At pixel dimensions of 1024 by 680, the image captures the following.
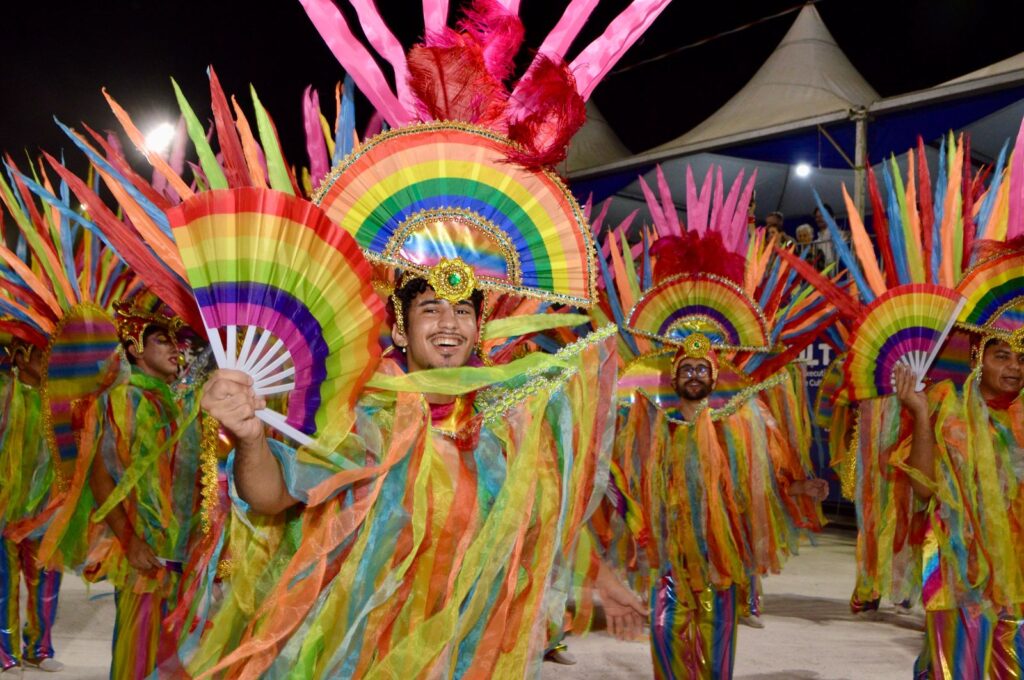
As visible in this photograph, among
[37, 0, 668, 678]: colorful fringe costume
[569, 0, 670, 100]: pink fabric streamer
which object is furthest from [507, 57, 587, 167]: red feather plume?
[569, 0, 670, 100]: pink fabric streamer

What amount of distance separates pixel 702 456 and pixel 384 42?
2.90 m

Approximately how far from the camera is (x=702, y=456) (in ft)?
16.4

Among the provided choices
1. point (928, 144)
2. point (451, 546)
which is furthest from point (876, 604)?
point (451, 546)

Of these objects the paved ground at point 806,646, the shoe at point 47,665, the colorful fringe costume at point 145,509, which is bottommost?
the shoe at point 47,665

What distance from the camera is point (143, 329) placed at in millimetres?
4520

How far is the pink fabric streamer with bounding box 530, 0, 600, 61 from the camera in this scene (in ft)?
9.54

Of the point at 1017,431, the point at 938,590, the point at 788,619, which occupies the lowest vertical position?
the point at 788,619

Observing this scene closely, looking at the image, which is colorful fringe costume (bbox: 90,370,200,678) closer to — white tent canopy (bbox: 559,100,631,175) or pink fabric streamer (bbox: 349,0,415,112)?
pink fabric streamer (bbox: 349,0,415,112)

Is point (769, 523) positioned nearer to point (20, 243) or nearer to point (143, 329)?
point (143, 329)

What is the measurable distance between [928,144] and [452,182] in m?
8.42

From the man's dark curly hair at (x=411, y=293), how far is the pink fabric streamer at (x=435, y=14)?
2.56 feet

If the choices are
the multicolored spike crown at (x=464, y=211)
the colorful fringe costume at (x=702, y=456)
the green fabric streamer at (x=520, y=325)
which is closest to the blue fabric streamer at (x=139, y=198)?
the multicolored spike crown at (x=464, y=211)

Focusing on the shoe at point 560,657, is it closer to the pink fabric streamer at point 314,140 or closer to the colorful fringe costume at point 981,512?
the colorful fringe costume at point 981,512

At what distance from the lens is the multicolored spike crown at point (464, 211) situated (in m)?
2.60
